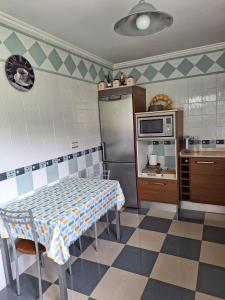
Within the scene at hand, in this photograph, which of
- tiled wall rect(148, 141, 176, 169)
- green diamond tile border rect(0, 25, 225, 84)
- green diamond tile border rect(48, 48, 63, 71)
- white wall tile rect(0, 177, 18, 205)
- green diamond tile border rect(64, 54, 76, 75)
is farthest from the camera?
tiled wall rect(148, 141, 176, 169)

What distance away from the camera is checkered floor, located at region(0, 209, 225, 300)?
69.1 inches

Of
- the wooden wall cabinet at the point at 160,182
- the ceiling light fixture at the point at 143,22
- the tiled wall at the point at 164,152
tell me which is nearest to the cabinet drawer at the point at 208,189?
the wooden wall cabinet at the point at 160,182

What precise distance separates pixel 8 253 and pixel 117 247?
1.10 meters

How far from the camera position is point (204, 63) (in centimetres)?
310

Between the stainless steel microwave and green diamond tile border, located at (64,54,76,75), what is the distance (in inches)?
42.9

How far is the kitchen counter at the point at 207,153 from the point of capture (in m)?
2.88

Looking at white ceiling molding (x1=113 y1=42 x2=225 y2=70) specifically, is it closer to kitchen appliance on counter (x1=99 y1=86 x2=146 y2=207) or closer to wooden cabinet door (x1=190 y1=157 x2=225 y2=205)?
kitchen appliance on counter (x1=99 y1=86 x2=146 y2=207)

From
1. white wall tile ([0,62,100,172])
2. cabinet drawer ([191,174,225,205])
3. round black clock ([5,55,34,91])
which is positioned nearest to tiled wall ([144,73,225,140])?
cabinet drawer ([191,174,225,205])

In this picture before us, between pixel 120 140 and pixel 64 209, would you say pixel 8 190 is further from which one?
pixel 120 140

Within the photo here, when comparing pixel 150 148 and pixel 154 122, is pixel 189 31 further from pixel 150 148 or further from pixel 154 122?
pixel 150 148

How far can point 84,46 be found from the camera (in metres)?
2.79

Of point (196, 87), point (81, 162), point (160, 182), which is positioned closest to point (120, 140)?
point (81, 162)

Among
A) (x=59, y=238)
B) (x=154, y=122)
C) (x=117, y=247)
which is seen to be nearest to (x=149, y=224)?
(x=117, y=247)

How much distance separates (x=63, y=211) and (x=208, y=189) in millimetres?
2110
